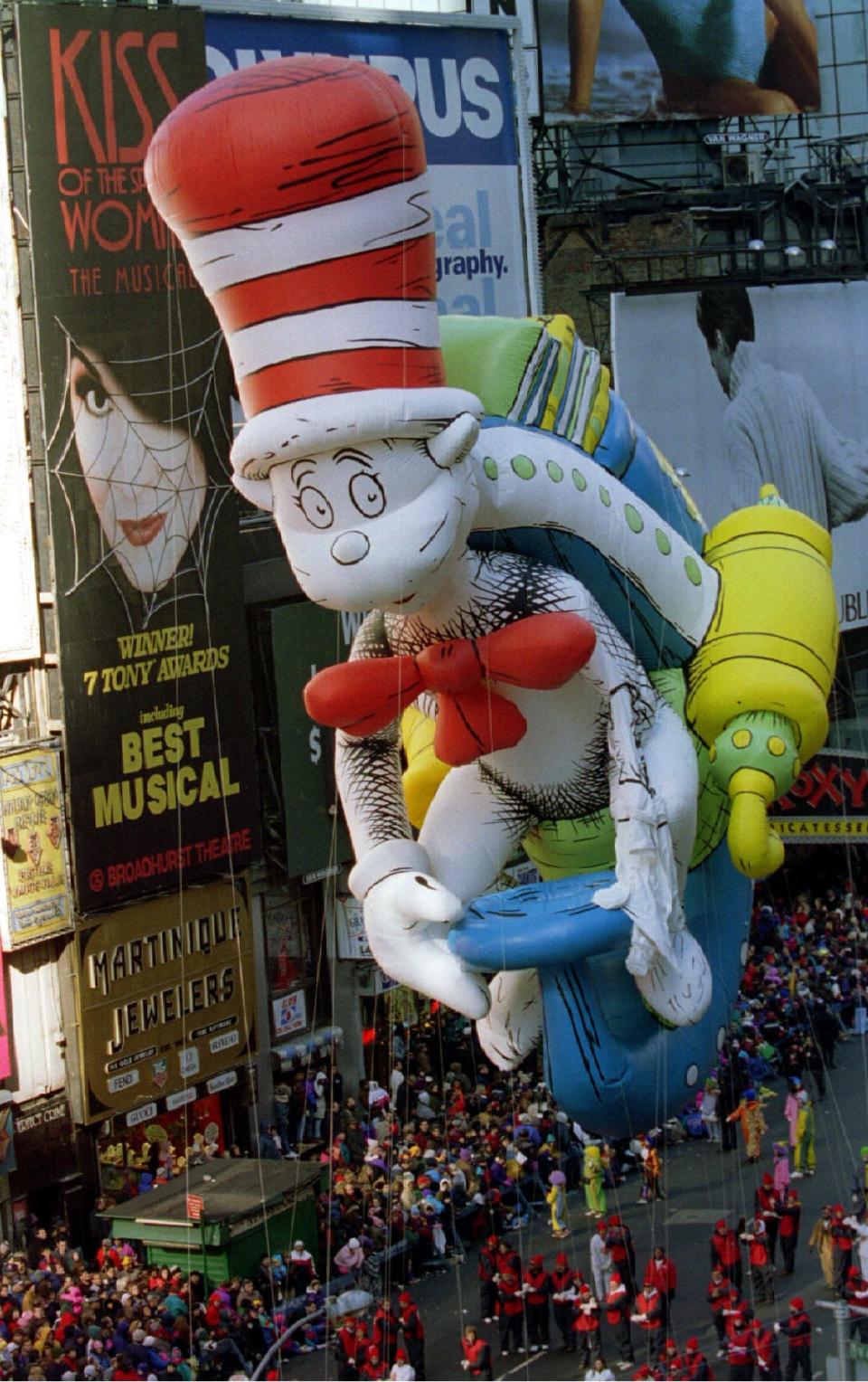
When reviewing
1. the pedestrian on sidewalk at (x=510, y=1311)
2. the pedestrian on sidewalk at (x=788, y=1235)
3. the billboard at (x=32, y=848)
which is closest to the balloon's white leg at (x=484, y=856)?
the pedestrian on sidewalk at (x=510, y=1311)

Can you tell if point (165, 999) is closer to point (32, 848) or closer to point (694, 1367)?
point (32, 848)

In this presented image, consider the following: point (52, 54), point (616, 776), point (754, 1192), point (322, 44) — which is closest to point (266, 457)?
point (616, 776)

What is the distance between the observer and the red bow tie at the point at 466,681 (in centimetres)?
919

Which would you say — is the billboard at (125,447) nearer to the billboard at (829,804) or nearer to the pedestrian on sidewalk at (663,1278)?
the pedestrian on sidewalk at (663,1278)

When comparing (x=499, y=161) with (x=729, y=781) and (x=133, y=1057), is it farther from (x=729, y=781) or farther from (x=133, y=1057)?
(x=729, y=781)

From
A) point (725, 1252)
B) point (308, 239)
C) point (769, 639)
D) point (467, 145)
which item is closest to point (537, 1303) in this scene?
point (725, 1252)

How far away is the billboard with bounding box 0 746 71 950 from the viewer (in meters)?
19.8

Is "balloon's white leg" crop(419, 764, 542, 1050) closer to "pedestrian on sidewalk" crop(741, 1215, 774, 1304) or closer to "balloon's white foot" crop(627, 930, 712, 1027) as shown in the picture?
"balloon's white foot" crop(627, 930, 712, 1027)

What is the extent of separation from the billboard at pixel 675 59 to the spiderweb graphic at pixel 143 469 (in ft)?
35.8

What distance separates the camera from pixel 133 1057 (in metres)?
20.7

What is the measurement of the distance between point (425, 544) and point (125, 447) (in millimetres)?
12468

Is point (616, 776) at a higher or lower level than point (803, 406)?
lower

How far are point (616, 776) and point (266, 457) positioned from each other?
6.57 feet

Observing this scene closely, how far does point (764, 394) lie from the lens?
96.1 feet
